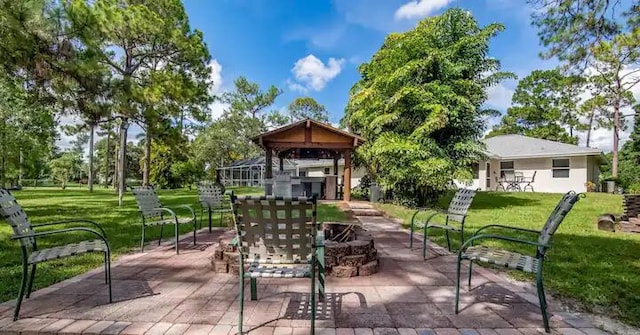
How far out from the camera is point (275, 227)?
2.28 m

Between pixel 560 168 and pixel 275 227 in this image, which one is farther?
pixel 560 168

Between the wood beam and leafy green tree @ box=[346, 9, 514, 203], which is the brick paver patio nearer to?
the wood beam

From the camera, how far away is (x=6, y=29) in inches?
210

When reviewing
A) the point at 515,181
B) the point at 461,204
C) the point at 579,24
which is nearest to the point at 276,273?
the point at 461,204

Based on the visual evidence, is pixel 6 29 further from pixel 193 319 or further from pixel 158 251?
pixel 193 319

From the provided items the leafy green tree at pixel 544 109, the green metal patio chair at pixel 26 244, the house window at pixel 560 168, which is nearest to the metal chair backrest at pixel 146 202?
the green metal patio chair at pixel 26 244

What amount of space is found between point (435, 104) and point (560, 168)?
38.4ft

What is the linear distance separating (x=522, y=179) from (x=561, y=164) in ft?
6.55

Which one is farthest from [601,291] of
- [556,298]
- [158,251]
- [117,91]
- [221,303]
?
[117,91]

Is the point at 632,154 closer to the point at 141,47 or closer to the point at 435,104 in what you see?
the point at 435,104

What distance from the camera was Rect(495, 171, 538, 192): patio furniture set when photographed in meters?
18.7

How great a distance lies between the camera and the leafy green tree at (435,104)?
36.7 feet

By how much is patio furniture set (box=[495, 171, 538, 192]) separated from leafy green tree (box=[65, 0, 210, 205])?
18122 millimetres

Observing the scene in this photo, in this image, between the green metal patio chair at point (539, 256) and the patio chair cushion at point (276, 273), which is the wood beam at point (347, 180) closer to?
the green metal patio chair at point (539, 256)
